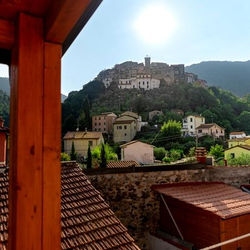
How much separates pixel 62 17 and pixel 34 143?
46cm

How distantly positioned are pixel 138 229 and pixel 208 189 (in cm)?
252

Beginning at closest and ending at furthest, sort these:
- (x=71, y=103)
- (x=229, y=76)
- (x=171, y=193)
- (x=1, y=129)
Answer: (x=1, y=129), (x=171, y=193), (x=71, y=103), (x=229, y=76)

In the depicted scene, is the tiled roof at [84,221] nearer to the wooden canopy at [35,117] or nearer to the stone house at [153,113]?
the wooden canopy at [35,117]

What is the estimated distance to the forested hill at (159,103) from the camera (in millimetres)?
48594

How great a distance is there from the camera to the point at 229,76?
5098 inches

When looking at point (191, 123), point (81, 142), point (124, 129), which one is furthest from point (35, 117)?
point (191, 123)

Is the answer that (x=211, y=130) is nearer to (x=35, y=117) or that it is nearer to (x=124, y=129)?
(x=124, y=129)

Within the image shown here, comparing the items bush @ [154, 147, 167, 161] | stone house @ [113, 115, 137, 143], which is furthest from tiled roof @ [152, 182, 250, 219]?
stone house @ [113, 115, 137, 143]

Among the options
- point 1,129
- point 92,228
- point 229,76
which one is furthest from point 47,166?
point 229,76

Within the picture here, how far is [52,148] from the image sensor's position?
1.01 m

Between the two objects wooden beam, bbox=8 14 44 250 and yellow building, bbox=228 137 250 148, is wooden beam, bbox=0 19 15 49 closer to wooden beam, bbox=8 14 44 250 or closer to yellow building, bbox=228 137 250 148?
wooden beam, bbox=8 14 44 250

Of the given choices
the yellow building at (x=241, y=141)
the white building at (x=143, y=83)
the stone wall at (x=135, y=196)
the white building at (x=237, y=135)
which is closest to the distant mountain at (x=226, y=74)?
the white building at (x=143, y=83)

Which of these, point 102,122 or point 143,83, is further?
point 143,83

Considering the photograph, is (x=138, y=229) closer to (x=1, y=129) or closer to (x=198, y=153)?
(x=198, y=153)
